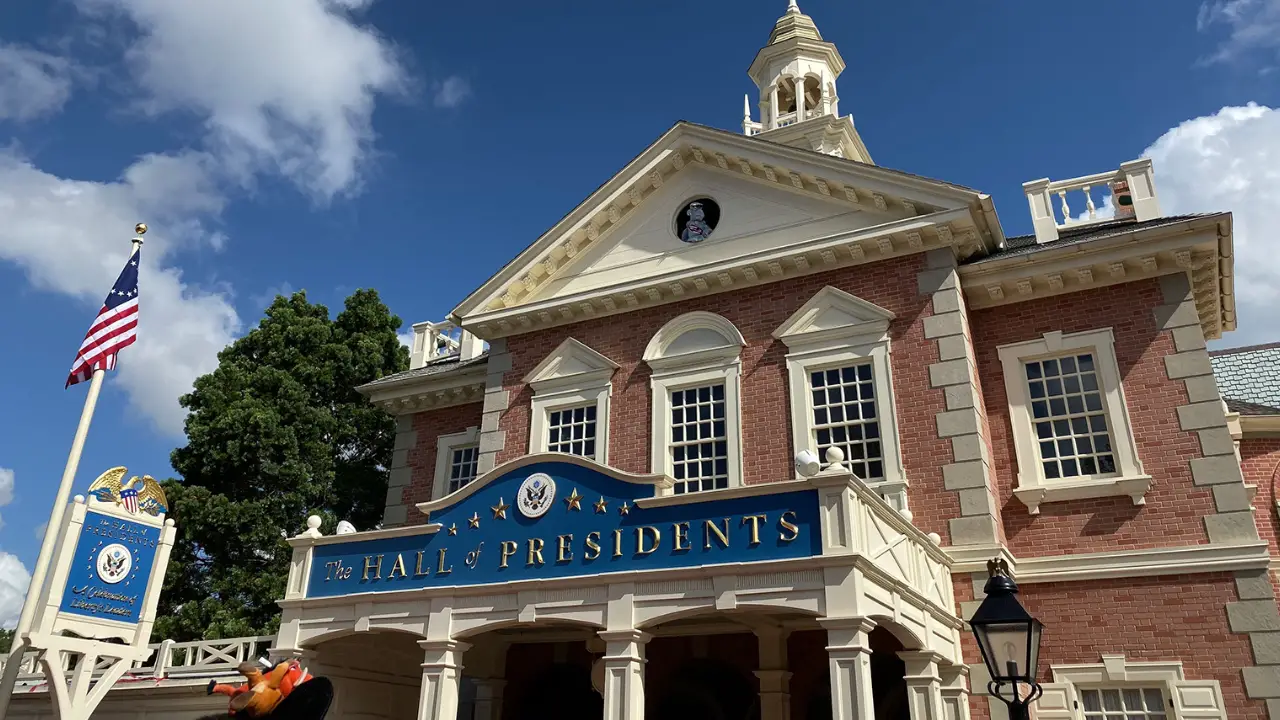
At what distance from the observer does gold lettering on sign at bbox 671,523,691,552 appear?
1064cm

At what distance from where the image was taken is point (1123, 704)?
39.2ft

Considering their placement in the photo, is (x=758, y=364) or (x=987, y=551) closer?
(x=987, y=551)

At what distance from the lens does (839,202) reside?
15.7 meters

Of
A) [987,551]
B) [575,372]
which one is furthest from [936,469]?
[575,372]

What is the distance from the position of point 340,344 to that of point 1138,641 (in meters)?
23.6

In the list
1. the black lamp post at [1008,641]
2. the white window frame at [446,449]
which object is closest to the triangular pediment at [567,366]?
the white window frame at [446,449]

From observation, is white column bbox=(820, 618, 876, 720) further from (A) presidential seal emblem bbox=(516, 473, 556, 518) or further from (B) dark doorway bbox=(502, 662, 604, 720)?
(B) dark doorway bbox=(502, 662, 604, 720)

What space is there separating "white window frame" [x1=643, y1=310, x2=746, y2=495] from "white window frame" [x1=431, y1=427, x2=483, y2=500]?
5.12 m

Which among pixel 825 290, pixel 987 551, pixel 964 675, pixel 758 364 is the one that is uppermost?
pixel 825 290

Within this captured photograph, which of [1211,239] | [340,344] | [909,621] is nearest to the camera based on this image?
[909,621]

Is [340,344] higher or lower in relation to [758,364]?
higher

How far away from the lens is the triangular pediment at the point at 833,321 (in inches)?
574

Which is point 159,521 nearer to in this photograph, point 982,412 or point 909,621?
point 909,621

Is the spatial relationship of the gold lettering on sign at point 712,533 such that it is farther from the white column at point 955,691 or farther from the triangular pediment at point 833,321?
the triangular pediment at point 833,321
